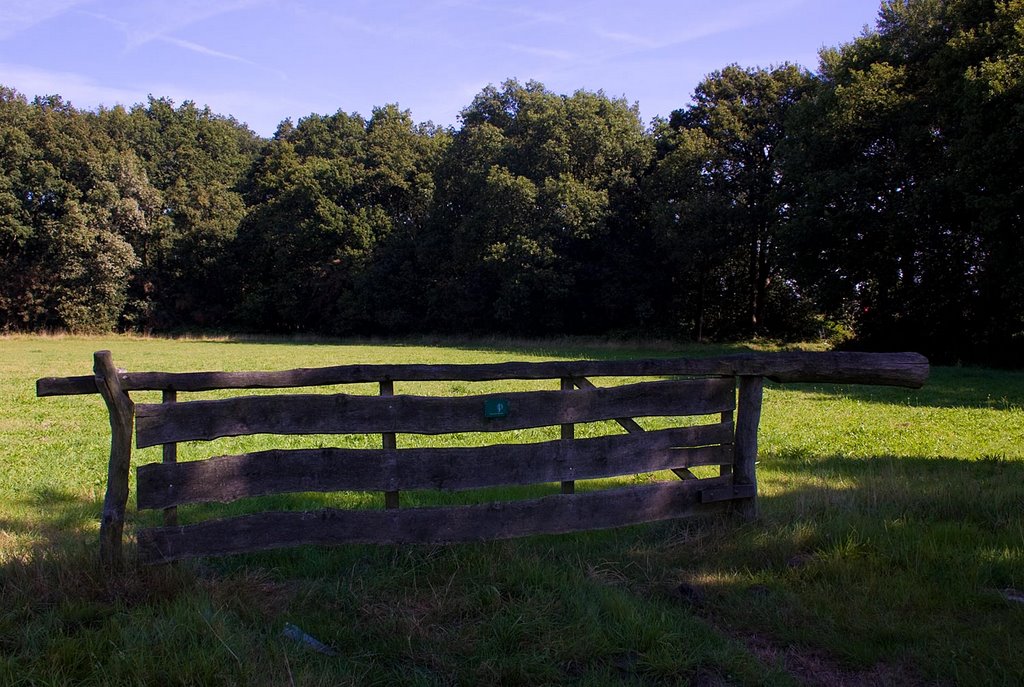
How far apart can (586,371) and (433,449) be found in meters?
1.35

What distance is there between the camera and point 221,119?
8869 cm

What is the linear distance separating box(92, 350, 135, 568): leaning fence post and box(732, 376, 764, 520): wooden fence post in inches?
184

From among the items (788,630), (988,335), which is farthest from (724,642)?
(988,335)

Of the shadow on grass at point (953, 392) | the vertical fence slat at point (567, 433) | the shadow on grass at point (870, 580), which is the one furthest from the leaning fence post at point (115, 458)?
the shadow on grass at point (953, 392)

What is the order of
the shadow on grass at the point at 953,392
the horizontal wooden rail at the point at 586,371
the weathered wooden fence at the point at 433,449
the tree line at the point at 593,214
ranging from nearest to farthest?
the weathered wooden fence at the point at 433,449, the horizontal wooden rail at the point at 586,371, the shadow on grass at the point at 953,392, the tree line at the point at 593,214

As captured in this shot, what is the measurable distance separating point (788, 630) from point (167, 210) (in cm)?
6530

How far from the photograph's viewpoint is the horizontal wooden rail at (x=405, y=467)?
5.02m

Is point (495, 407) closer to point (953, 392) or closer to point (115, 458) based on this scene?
point (115, 458)

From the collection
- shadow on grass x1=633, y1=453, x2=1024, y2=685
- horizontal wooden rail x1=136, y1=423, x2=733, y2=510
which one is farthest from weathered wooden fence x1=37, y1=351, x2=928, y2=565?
shadow on grass x1=633, y1=453, x2=1024, y2=685

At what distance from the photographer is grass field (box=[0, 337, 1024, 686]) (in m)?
3.82

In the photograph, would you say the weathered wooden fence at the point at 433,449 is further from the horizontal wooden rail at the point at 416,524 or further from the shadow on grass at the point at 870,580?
the shadow on grass at the point at 870,580

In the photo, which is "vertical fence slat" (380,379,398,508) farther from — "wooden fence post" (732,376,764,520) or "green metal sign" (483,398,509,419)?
"wooden fence post" (732,376,764,520)

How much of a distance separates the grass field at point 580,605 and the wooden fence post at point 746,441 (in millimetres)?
194

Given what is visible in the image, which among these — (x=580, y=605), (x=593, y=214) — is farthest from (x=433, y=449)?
(x=593, y=214)
